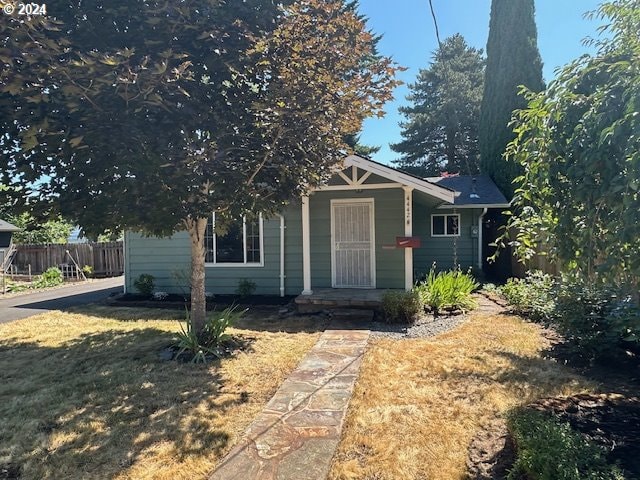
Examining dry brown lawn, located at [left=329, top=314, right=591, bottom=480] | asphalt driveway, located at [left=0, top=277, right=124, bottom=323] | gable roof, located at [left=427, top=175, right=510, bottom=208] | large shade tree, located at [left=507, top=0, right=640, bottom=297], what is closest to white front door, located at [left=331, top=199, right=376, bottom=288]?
dry brown lawn, located at [left=329, top=314, right=591, bottom=480]

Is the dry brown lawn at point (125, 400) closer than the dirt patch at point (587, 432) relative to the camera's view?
No

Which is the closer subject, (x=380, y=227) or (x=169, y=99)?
(x=169, y=99)

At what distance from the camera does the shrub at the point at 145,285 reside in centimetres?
930

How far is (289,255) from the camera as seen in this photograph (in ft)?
28.9

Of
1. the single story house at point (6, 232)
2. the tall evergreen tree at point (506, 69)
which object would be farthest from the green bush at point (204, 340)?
the single story house at point (6, 232)

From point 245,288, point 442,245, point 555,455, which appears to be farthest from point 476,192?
point 555,455

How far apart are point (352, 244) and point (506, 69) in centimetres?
1112

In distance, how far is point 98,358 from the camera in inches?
196

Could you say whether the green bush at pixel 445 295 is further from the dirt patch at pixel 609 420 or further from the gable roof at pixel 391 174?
the dirt patch at pixel 609 420

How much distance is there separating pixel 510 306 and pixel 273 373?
5.21 m

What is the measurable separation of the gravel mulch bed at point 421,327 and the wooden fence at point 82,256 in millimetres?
13550

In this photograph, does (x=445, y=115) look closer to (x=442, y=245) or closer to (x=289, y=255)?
(x=442, y=245)

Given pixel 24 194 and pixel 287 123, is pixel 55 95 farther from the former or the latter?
pixel 287 123

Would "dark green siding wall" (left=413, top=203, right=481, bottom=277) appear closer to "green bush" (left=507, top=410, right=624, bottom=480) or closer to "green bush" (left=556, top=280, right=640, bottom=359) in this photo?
"green bush" (left=556, top=280, right=640, bottom=359)
